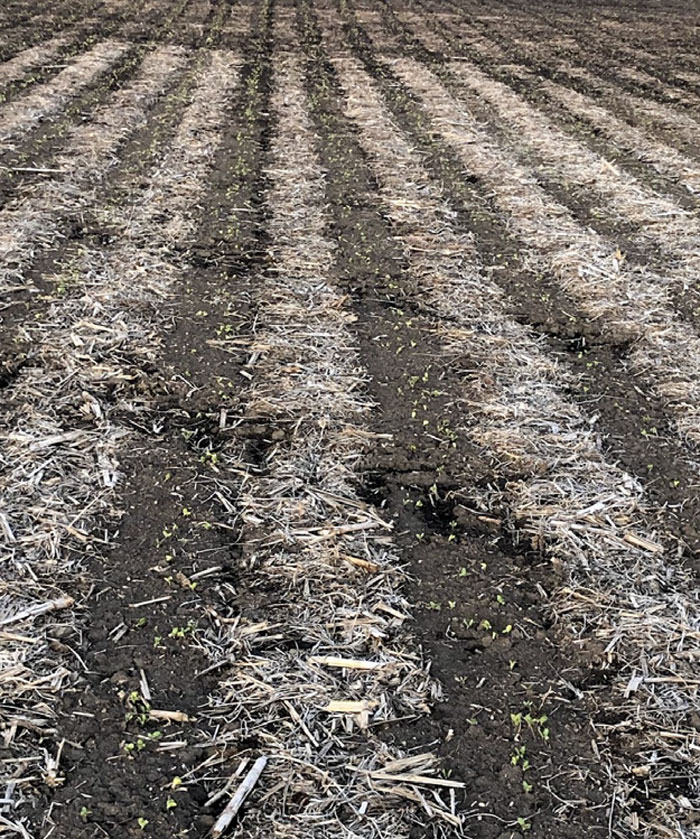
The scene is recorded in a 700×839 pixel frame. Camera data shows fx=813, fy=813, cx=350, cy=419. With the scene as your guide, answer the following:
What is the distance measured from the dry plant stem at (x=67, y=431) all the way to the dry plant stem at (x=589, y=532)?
5.20 feet

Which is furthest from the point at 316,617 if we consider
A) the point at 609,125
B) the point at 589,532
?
the point at 609,125

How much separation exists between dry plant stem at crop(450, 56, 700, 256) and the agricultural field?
0.05m

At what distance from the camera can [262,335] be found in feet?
14.4

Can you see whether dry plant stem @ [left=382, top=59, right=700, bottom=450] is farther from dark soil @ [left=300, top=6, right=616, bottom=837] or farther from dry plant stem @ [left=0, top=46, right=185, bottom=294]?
dry plant stem @ [left=0, top=46, right=185, bottom=294]

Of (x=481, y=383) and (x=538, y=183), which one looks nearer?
(x=481, y=383)

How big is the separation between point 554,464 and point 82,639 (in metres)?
2.03

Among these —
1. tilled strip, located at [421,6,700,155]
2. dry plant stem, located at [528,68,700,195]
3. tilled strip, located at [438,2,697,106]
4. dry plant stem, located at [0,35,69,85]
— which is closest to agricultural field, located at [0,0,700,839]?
dry plant stem, located at [528,68,700,195]

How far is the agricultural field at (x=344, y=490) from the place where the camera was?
2.28 metres

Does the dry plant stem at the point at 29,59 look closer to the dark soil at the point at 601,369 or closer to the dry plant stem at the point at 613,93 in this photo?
the dark soil at the point at 601,369

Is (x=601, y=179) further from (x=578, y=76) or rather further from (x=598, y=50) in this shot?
(x=598, y=50)

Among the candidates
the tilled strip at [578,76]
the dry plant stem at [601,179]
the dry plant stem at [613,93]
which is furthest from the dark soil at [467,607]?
the dry plant stem at [613,93]

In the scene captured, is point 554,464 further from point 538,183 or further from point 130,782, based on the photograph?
point 538,183

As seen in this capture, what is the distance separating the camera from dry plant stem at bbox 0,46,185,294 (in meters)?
5.07

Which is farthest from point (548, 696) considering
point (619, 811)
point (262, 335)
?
point (262, 335)
